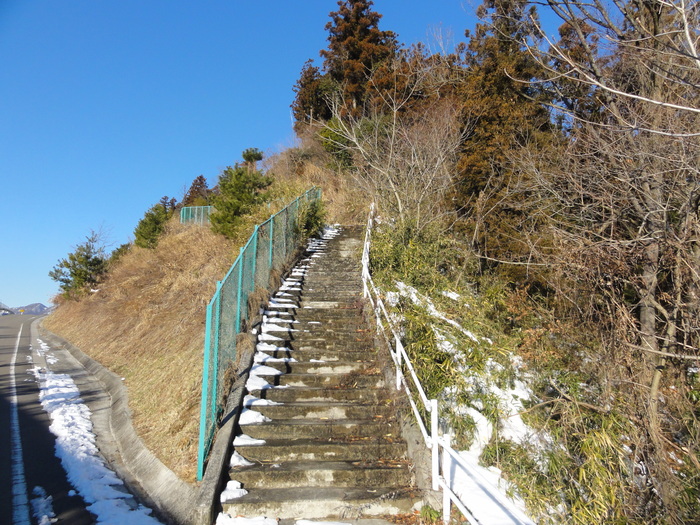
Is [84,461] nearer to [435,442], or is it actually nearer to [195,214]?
[435,442]

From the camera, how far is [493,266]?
38.2ft

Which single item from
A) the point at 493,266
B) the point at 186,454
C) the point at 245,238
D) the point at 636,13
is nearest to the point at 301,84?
the point at 245,238

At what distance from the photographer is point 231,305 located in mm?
7195

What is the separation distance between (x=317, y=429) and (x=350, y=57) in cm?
2563

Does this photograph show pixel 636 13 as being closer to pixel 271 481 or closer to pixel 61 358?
pixel 271 481

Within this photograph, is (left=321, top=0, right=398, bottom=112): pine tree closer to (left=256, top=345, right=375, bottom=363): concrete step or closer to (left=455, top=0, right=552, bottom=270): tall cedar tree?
(left=455, top=0, right=552, bottom=270): tall cedar tree

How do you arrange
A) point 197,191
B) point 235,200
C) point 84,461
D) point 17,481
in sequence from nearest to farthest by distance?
point 17,481, point 84,461, point 235,200, point 197,191

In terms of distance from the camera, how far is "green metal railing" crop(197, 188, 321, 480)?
5.33m

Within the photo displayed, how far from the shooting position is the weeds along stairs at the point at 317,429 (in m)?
4.78

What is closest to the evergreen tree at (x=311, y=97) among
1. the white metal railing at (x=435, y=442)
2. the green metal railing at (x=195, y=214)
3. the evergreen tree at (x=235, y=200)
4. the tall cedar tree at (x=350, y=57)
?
the tall cedar tree at (x=350, y=57)

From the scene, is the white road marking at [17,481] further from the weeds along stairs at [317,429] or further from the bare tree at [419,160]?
the bare tree at [419,160]

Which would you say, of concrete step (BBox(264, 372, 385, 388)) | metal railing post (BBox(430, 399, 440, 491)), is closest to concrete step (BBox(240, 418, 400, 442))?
concrete step (BBox(264, 372, 385, 388))

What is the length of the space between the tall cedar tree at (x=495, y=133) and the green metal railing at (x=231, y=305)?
15.8 ft

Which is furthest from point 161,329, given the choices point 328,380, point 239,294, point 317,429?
point 317,429
